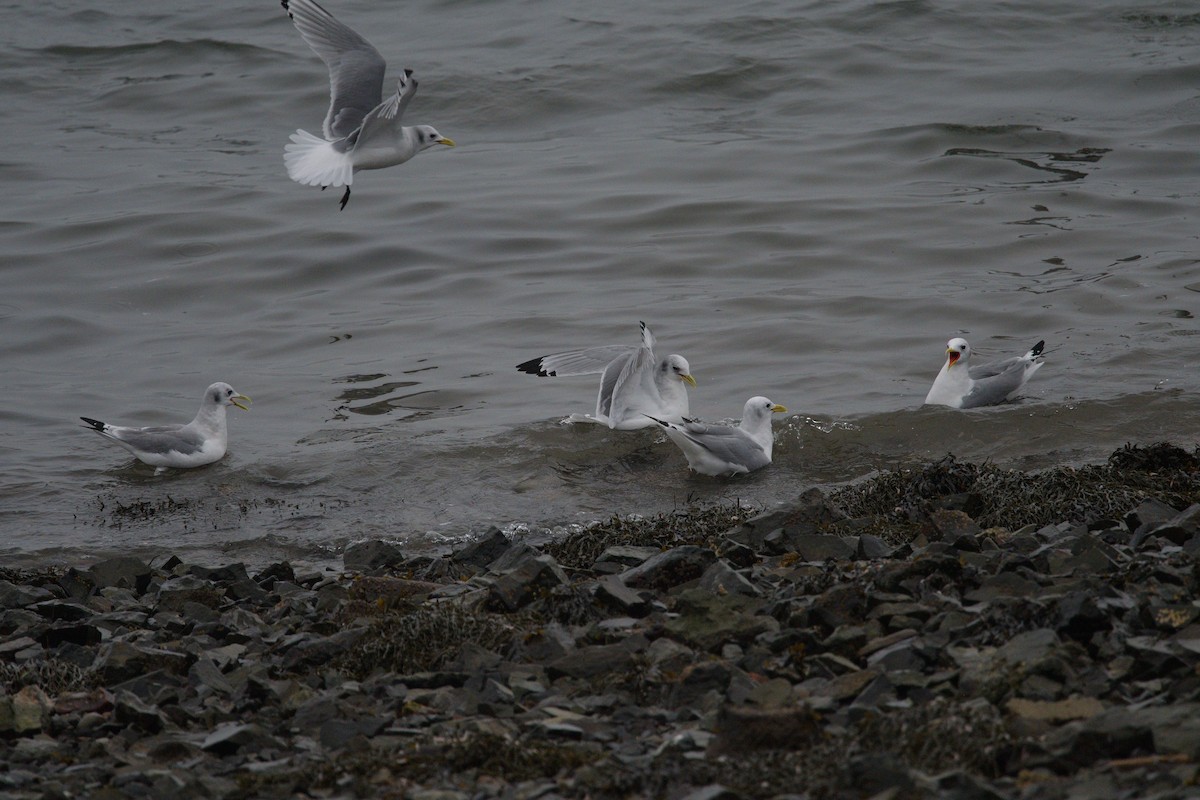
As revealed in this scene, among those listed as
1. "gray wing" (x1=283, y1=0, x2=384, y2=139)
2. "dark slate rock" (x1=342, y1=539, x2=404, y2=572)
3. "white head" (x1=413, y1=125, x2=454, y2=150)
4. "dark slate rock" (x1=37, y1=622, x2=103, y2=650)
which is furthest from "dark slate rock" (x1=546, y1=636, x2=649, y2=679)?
"white head" (x1=413, y1=125, x2=454, y2=150)

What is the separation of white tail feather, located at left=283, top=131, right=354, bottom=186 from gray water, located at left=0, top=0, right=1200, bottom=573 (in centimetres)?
152

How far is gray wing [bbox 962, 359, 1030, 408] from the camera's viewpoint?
888 centimetres

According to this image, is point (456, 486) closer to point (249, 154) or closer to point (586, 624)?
point (586, 624)

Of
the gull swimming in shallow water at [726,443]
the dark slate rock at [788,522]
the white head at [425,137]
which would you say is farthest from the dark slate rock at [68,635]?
the white head at [425,137]

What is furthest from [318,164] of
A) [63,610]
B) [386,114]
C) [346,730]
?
[346,730]

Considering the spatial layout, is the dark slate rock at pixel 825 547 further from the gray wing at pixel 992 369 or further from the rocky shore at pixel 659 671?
the gray wing at pixel 992 369

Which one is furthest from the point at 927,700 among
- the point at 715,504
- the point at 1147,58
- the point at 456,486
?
the point at 1147,58

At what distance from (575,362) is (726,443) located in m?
1.70

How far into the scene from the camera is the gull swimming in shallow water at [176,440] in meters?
8.88

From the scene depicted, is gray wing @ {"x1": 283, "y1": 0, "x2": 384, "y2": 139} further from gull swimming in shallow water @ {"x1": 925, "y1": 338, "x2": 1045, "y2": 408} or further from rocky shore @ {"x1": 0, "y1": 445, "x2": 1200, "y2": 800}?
rocky shore @ {"x1": 0, "y1": 445, "x2": 1200, "y2": 800}

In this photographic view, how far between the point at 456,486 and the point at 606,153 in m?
9.30

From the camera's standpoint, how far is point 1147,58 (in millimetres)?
18031

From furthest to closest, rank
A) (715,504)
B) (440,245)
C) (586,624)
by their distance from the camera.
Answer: (440,245) < (715,504) < (586,624)

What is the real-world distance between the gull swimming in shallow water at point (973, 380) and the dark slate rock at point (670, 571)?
4142 millimetres
